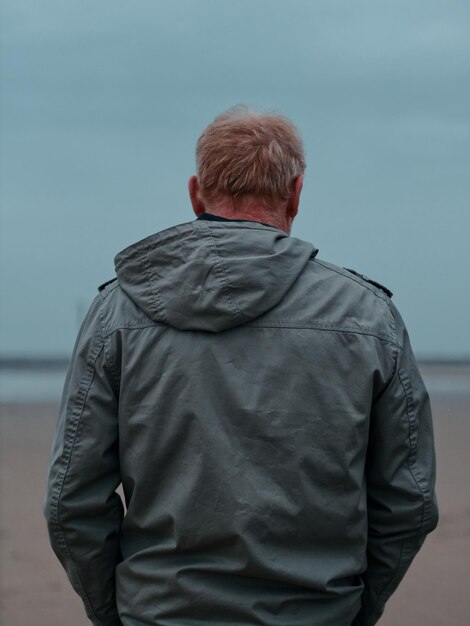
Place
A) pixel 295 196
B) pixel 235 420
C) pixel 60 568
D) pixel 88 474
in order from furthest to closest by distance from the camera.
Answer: pixel 60 568 → pixel 295 196 → pixel 88 474 → pixel 235 420

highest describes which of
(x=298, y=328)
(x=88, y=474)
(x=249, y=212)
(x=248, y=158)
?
(x=248, y=158)

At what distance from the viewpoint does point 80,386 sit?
2.12 meters

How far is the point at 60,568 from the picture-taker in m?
5.78

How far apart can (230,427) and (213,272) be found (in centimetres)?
30

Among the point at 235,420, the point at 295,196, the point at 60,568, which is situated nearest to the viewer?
the point at 235,420

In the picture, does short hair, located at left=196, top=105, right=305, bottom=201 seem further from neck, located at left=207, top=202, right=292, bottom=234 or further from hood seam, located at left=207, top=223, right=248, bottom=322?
hood seam, located at left=207, top=223, right=248, bottom=322


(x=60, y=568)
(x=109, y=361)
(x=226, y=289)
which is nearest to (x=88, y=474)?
(x=109, y=361)

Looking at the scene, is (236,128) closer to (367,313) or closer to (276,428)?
(367,313)

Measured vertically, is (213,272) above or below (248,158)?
below

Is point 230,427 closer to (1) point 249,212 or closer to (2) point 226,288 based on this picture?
(2) point 226,288

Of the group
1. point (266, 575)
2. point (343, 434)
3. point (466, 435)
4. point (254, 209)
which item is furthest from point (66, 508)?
point (466, 435)

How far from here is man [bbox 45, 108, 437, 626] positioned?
202cm

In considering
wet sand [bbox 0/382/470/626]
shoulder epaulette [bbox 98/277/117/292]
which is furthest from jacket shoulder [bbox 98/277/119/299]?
wet sand [bbox 0/382/470/626]

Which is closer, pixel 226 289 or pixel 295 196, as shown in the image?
pixel 226 289
